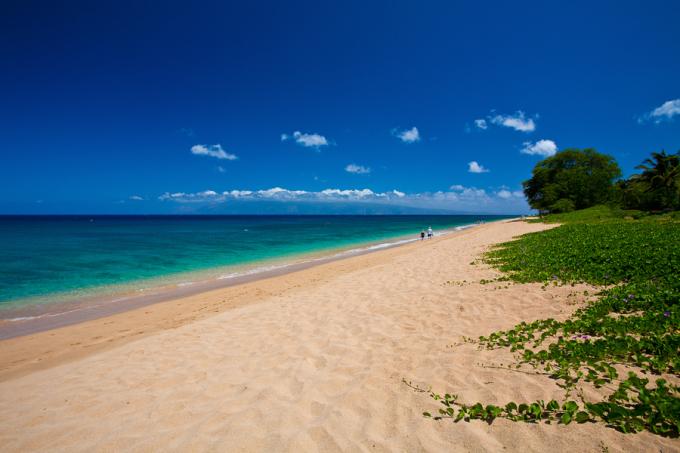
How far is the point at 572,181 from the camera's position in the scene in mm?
54594

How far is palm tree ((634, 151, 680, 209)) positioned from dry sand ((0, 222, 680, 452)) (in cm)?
4252

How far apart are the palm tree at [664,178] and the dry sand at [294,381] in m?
42.5

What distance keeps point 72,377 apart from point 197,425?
Answer: 4344mm

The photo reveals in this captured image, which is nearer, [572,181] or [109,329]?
[109,329]

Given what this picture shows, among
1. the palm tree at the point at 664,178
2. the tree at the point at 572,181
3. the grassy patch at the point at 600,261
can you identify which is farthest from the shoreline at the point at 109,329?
the tree at the point at 572,181

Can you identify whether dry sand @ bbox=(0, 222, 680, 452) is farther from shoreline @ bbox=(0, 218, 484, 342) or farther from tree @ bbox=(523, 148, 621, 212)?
tree @ bbox=(523, 148, 621, 212)

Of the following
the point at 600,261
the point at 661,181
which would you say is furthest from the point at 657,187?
the point at 600,261

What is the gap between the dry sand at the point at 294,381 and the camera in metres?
3.80

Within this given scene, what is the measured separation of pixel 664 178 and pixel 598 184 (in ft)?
46.7

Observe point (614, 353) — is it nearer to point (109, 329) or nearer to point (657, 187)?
point (109, 329)

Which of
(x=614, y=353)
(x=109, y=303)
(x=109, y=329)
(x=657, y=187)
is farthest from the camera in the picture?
(x=657, y=187)

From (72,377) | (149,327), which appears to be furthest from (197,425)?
(149,327)

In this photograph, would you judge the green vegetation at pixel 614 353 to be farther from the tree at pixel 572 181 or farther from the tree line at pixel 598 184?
the tree at pixel 572 181

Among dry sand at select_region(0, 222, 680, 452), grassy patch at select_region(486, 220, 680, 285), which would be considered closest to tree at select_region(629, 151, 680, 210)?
grassy patch at select_region(486, 220, 680, 285)
